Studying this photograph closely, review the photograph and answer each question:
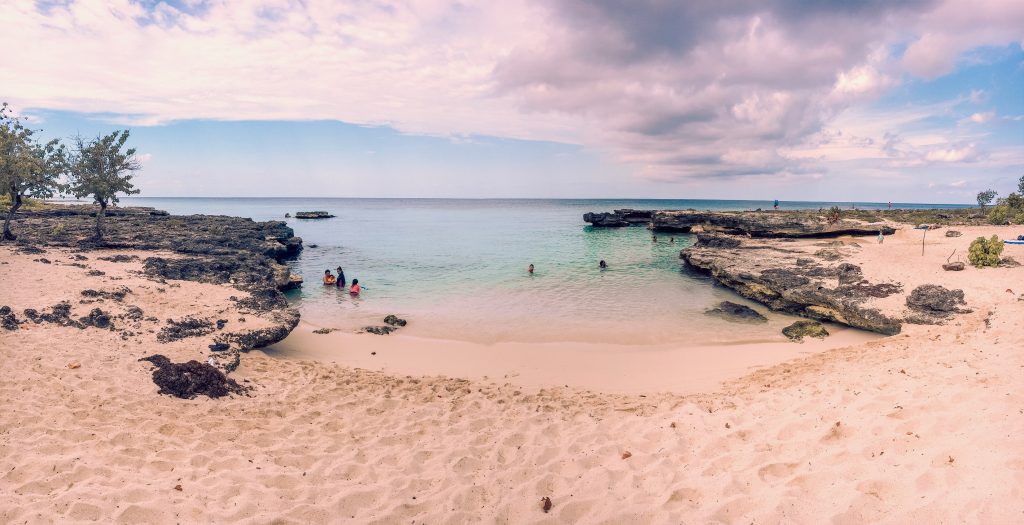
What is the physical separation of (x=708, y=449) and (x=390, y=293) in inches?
717

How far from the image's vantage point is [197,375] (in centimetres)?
899

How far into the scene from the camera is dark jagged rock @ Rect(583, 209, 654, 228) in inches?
2923

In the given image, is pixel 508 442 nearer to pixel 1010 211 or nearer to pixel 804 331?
pixel 804 331

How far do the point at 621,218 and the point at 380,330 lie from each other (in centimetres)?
6432

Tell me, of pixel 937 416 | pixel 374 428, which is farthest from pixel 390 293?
pixel 937 416

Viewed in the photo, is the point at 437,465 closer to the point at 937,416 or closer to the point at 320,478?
the point at 320,478

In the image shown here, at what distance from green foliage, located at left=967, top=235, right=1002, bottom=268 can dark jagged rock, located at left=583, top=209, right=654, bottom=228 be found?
185 ft

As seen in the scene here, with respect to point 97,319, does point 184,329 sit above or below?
below

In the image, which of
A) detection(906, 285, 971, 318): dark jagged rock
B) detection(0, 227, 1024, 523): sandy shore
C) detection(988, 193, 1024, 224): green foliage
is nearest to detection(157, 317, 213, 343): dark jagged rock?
detection(0, 227, 1024, 523): sandy shore

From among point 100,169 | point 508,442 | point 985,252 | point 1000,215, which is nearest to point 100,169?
point 100,169

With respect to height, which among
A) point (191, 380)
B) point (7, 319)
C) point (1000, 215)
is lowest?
point (191, 380)

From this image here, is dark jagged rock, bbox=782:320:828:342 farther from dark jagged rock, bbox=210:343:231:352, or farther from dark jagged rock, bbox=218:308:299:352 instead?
dark jagged rock, bbox=210:343:231:352

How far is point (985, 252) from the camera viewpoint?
56.7 feet

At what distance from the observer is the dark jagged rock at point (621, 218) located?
7425 centimetres
